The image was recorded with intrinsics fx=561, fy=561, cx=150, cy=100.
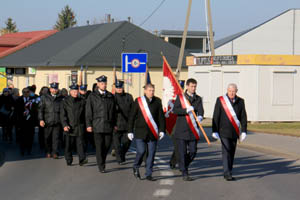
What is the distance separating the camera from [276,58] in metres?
25.2

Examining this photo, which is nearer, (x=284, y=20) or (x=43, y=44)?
(x=284, y=20)

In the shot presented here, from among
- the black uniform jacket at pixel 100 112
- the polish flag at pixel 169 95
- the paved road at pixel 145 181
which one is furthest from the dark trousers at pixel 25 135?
the polish flag at pixel 169 95

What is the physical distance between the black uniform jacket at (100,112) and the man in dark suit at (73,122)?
38.3 inches

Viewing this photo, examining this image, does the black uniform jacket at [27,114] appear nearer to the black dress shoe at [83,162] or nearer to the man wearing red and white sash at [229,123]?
the black dress shoe at [83,162]

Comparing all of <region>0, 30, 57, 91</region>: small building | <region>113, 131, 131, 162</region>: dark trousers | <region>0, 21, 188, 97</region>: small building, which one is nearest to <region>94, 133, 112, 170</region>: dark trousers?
<region>113, 131, 131, 162</region>: dark trousers

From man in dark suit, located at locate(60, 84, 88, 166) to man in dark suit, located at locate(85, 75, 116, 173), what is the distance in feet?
3.15

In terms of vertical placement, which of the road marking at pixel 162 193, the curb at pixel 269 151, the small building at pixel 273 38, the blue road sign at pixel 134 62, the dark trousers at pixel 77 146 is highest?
the small building at pixel 273 38

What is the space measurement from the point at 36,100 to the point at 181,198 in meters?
7.39

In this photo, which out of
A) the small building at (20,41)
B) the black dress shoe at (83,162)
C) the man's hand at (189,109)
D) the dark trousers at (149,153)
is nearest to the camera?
the man's hand at (189,109)

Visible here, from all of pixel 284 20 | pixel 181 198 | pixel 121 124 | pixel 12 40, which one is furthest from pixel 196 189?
pixel 12 40

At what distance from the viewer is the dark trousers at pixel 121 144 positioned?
41.0 feet

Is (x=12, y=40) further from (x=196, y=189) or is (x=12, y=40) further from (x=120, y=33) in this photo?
(x=196, y=189)

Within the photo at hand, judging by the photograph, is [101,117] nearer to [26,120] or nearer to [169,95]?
[169,95]

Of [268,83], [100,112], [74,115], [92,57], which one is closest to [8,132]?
[74,115]
